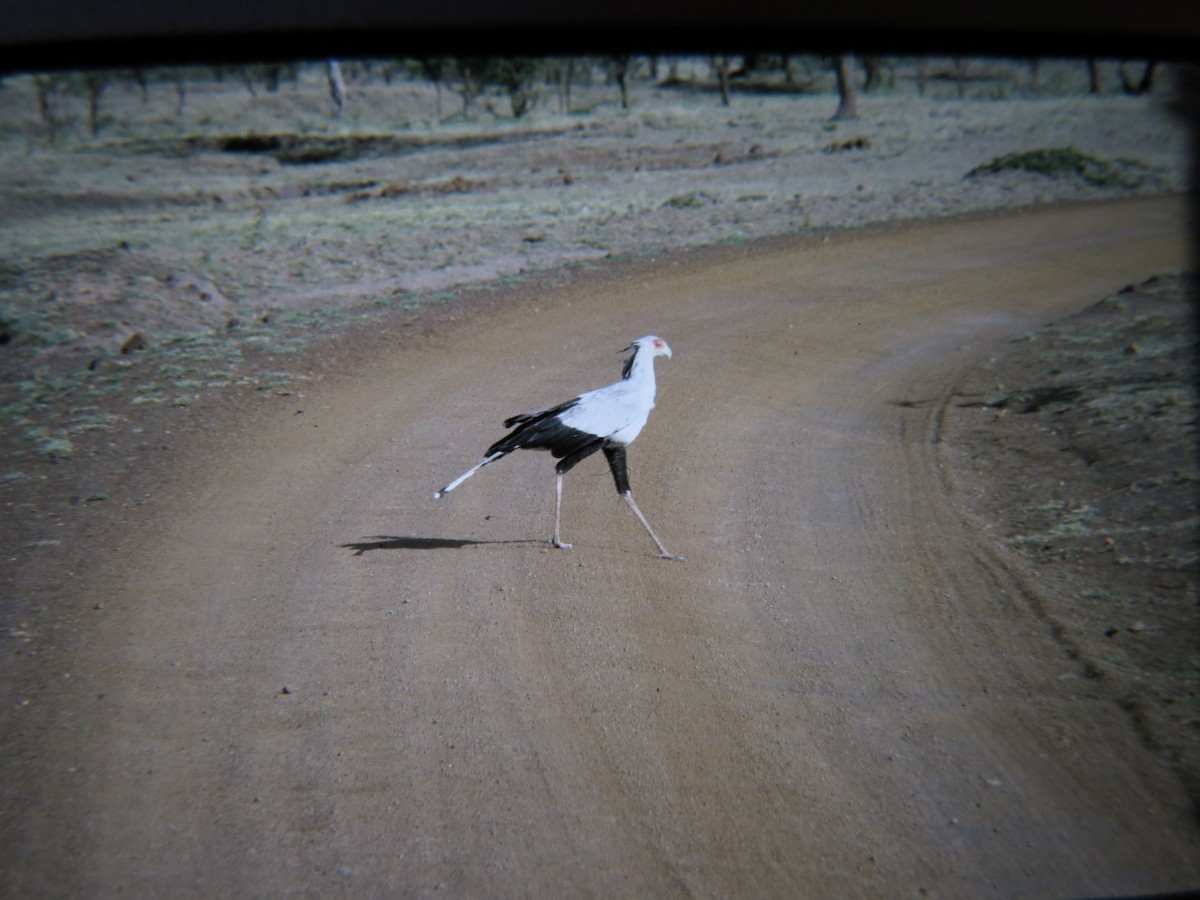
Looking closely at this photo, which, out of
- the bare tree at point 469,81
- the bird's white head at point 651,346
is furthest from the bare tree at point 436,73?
the bird's white head at point 651,346

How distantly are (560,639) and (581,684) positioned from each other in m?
0.51

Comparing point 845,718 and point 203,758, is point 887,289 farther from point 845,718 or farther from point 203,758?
point 203,758

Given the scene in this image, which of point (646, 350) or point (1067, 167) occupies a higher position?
point (1067, 167)

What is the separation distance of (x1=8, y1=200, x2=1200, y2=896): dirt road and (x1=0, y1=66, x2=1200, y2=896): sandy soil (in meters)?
0.02

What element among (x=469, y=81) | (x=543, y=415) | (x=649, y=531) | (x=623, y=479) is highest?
(x=469, y=81)

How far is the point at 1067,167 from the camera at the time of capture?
22516 mm

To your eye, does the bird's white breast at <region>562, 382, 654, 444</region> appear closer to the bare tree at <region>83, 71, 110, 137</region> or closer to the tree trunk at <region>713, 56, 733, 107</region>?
the tree trunk at <region>713, 56, 733, 107</region>

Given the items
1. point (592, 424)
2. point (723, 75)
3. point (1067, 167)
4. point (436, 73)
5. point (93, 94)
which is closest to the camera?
point (592, 424)

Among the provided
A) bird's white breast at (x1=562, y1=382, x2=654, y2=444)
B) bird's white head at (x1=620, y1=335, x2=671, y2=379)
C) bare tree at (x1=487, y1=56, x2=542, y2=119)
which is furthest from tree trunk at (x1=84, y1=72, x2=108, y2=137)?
bird's white breast at (x1=562, y1=382, x2=654, y2=444)

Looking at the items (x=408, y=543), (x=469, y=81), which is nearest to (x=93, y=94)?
(x=469, y=81)

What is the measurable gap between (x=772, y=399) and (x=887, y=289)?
4729 mm

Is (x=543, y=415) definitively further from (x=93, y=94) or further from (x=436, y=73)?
(x=93, y=94)

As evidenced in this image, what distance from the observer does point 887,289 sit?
14141 mm

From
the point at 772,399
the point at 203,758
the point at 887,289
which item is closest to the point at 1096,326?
the point at 887,289
